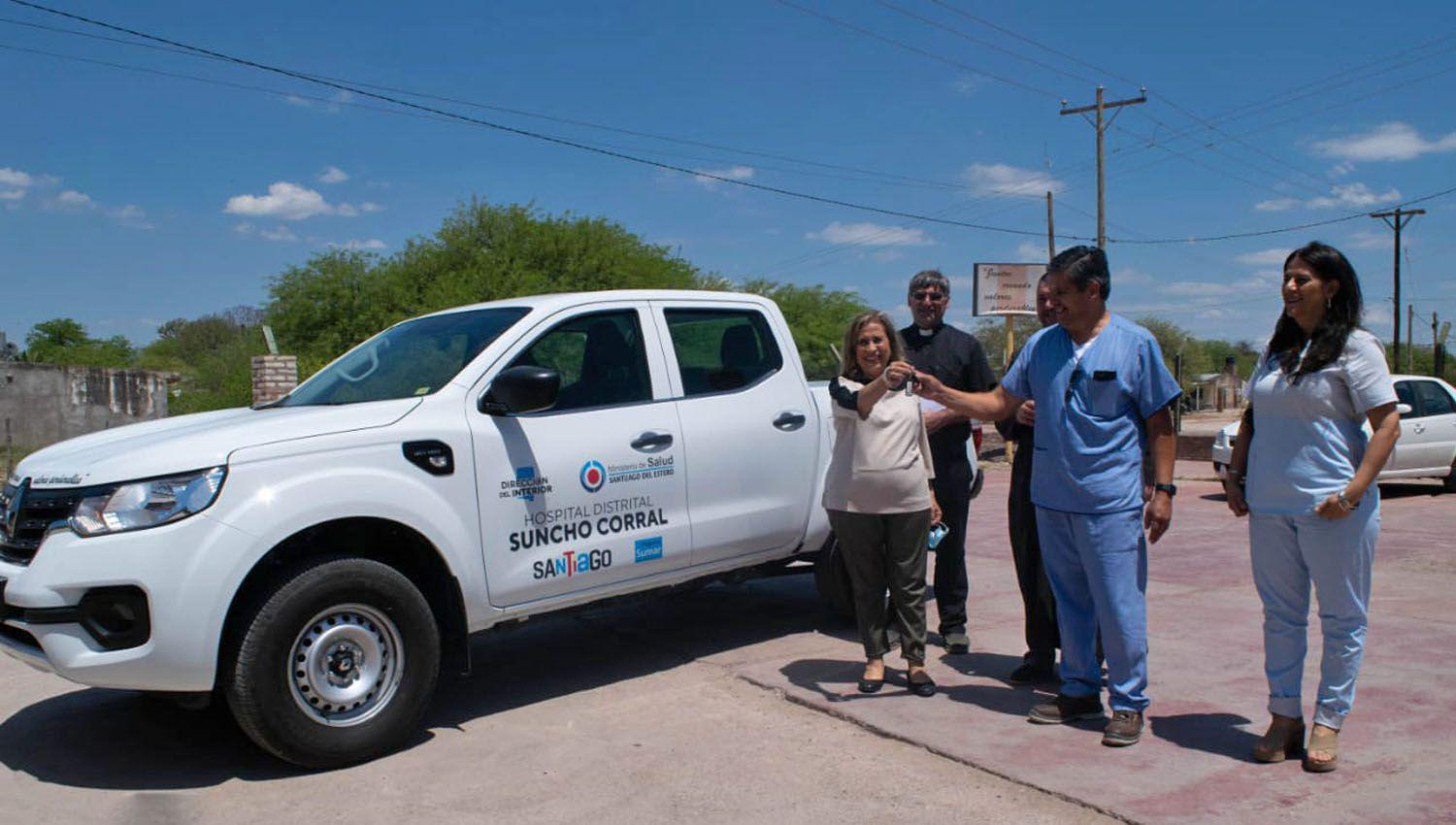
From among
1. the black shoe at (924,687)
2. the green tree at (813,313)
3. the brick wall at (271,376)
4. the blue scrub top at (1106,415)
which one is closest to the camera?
the blue scrub top at (1106,415)

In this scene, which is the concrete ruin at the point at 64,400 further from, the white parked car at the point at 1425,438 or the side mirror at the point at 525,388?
the white parked car at the point at 1425,438

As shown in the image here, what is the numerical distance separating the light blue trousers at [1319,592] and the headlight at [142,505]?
380 cm

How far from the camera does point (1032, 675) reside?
5.26 meters

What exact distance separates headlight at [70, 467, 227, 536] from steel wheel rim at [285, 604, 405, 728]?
0.63 metres

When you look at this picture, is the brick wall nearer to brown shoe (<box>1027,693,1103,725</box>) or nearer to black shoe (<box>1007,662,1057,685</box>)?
black shoe (<box>1007,662,1057,685</box>)

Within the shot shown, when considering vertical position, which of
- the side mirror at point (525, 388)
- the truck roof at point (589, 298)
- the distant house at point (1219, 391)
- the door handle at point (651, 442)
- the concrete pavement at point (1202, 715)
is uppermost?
the truck roof at point (589, 298)

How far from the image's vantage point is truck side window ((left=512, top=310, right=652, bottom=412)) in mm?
5180

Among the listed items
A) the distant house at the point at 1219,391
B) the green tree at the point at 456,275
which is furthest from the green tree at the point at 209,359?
the distant house at the point at 1219,391

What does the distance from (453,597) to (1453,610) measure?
5.87m

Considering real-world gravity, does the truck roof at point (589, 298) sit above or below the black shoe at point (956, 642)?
above

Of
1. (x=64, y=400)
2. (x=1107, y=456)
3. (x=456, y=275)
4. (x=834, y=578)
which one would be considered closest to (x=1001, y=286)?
(x=456, y=275)

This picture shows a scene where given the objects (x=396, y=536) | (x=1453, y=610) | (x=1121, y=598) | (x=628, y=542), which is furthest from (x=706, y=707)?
(x=1453, y=610)

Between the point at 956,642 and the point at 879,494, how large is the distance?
1.39 meters

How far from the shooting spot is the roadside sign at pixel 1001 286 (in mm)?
29719
